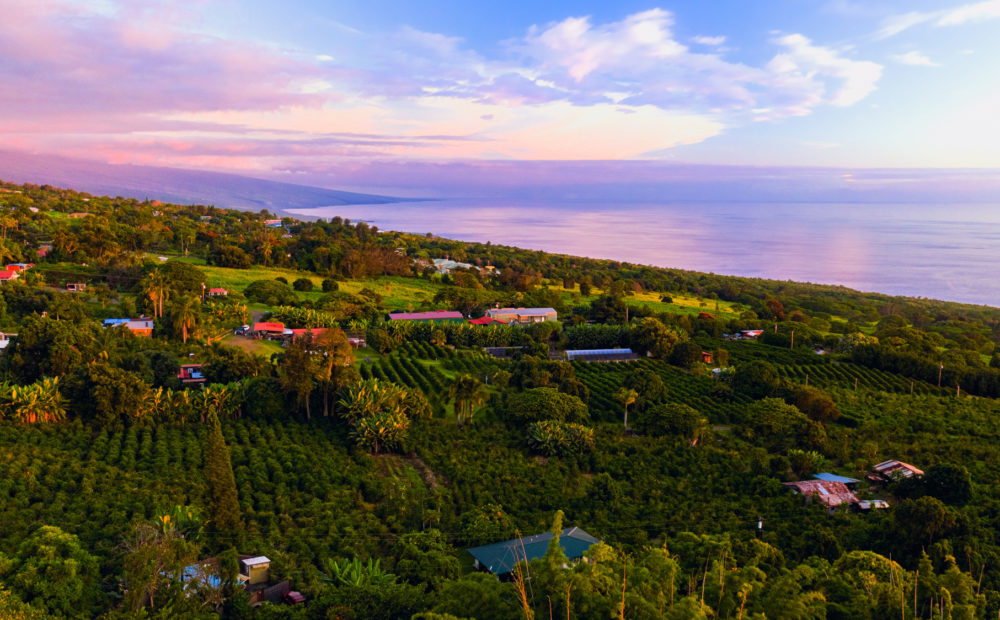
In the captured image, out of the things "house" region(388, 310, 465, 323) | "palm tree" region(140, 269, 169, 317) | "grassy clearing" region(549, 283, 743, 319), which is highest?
"palm tree" region(140, 269, 169, 317)

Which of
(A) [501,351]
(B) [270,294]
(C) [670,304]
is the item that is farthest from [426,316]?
(C) [670,304]

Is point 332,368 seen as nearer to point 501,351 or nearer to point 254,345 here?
point 254,345

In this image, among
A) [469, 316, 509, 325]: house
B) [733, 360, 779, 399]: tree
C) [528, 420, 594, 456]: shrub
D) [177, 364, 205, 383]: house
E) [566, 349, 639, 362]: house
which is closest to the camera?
[528, 420, 594, 456]: shrub

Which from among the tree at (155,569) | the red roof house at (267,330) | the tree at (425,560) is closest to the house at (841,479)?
the tree at (425,560)

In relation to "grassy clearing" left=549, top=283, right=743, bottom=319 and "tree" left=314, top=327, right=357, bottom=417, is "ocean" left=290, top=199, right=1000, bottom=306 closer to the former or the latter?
"grassy clearing" left=549, top=283, right=743, bottom=319

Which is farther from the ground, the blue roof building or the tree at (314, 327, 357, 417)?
the tree at (314, 327, 357, 417)

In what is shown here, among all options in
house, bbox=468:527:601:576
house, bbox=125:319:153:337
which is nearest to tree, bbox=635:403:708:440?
house, bbox=468:527:601:576
